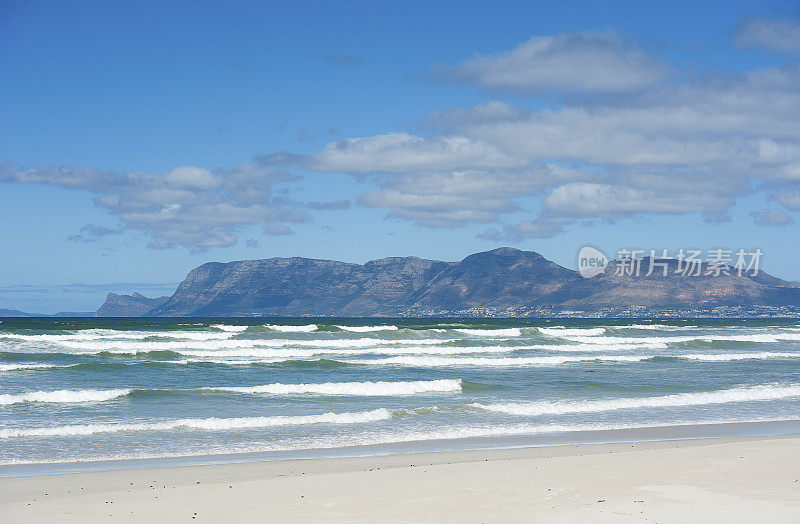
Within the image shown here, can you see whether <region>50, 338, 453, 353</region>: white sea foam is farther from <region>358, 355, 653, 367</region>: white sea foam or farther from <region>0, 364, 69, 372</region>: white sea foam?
<region>358, 355, 653, 367</region>: white sea foam

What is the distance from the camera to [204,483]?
9328mm

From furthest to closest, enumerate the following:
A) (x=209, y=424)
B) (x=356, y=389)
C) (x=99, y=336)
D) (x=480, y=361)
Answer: (x=99, y=336), (x=480, y=361), (x=356, y=389), (x=209, y=424)

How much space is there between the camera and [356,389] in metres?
19.9

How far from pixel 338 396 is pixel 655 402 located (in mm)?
8036

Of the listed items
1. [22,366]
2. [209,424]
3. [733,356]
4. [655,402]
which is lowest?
[22,366]

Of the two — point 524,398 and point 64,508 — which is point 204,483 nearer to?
point 64,508

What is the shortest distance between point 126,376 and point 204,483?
15.4 m

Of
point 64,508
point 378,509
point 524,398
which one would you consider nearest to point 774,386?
point 524,398

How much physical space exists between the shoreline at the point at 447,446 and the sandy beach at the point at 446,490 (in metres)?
0.50

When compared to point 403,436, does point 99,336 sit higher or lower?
lower

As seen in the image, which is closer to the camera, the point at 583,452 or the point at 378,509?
the point at 378,509

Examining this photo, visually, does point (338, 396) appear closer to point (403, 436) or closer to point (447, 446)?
point (403, 436)

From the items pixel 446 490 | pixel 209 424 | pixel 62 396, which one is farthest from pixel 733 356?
pixel 446 490

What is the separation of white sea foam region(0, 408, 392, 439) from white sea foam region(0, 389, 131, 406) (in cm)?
362
